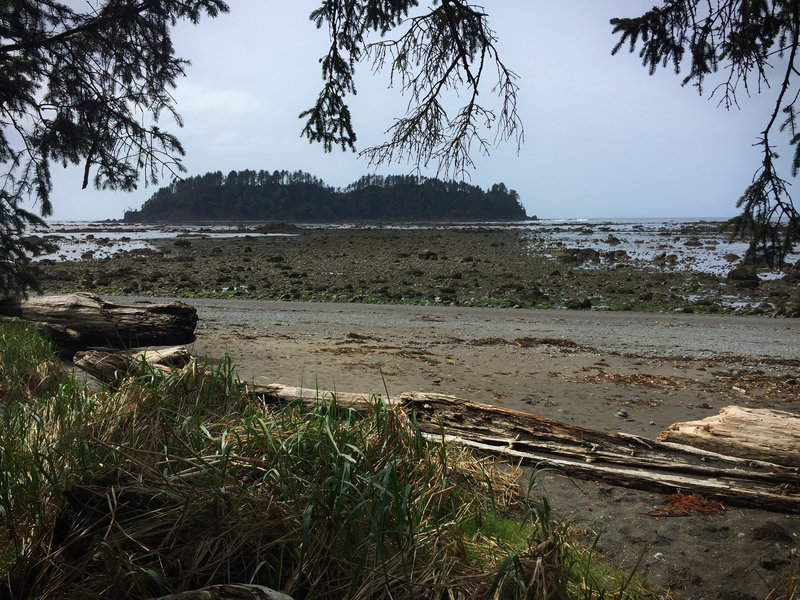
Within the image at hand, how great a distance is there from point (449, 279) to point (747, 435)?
59.3ft

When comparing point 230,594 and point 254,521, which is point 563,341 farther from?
point 230,594

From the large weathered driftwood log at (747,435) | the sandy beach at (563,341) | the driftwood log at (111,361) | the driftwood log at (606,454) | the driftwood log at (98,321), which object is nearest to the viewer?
the sandy beach at (563,341)

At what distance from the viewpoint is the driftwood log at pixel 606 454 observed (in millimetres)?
4086

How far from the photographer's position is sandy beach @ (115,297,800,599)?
11.7 feet

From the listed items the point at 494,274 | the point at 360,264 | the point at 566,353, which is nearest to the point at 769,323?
the point at 566,353

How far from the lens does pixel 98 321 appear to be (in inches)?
332

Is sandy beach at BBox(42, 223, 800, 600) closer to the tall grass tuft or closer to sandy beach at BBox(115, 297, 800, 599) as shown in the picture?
sandy beach at BBox(115, 297, 800, 599)

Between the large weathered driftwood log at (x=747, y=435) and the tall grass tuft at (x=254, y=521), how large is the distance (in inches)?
75.4

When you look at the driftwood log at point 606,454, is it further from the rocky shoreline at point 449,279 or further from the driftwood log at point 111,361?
the rocky shoreline at point 449,279

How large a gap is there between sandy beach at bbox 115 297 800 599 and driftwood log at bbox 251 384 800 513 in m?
0.12

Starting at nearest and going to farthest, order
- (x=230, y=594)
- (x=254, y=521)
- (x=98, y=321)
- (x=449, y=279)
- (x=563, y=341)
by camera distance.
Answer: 1. (x=230, y=594)
2. (x=254, y=521)
3. (x=98, y=321)
4. (x=563, y=341)
5. (x=449, y=279)

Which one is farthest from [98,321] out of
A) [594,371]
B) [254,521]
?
[594,371]

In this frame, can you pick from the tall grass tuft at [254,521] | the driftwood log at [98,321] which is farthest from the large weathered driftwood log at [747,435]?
the driftwood log at [98,321]

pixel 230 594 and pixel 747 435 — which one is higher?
pixel 230 594
